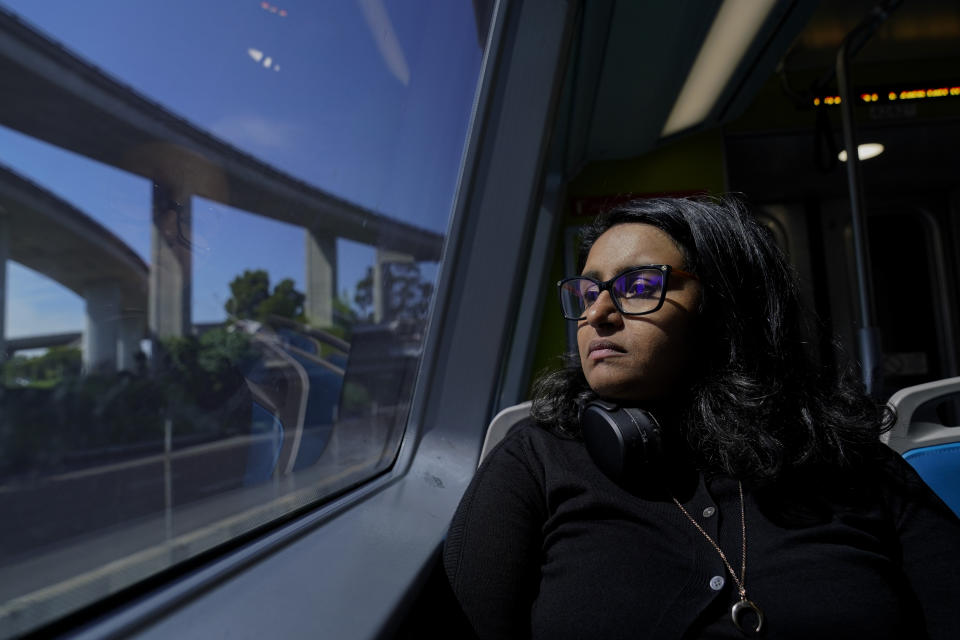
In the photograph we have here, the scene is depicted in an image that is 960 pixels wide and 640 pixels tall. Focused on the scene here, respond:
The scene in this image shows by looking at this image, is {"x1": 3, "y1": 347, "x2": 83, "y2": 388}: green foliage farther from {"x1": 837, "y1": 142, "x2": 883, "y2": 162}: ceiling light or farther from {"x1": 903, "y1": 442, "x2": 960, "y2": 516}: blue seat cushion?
{"x1": 837, "y1": 142, "x2": 883, "y2": 162}: ceiling light

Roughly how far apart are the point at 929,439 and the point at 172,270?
148 cm

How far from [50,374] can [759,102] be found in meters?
4.20

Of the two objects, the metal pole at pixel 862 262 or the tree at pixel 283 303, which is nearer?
the tree at pixel 283 303

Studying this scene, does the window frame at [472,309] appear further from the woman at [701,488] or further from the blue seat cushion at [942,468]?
the blue seat cushion at [942,468]

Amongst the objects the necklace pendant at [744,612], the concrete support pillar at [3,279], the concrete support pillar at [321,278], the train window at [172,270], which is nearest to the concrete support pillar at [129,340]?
the train window at [172,270]

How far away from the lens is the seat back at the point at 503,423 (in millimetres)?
1336

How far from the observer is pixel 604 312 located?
1.07 m

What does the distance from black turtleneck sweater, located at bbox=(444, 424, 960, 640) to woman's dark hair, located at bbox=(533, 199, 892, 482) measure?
5cm

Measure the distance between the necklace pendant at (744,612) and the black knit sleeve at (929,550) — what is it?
26cm

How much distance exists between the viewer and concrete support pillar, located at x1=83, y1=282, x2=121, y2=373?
2.04 feet

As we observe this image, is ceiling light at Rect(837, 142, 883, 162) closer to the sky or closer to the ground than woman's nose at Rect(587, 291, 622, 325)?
closer to the sky

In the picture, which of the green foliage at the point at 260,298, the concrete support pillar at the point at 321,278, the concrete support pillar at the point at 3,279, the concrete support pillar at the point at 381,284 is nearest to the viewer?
the concrete support pillar at the point at 3,279

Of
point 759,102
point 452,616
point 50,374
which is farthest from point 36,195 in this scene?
point 759,102

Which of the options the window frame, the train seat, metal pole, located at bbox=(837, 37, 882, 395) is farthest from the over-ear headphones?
metal pole, located at bbox=(837, 37, 882, 395)
